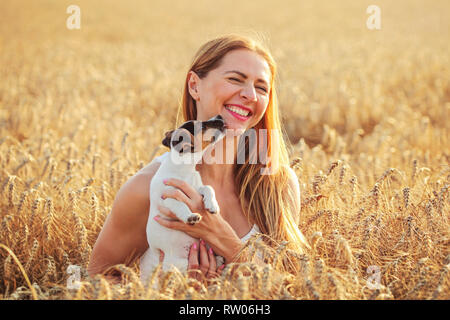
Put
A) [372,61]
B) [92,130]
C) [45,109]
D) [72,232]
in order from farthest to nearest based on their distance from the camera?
[372,61] → [45,109] → [92,130] → [72,232]

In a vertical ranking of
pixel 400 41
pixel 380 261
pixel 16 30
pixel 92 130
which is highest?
pixel 16 30

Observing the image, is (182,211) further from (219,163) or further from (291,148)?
(291,148)

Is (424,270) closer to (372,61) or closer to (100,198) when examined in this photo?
(100,198)

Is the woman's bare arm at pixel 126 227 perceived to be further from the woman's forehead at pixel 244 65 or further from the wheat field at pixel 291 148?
the woman's forehead at pixel 244 65

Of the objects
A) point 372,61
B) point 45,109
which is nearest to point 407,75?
point 372,61

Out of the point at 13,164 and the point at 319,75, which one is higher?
the point at 319,75

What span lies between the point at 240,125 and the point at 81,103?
5128 millimetres

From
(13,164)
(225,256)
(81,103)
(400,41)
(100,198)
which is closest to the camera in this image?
(225,256)

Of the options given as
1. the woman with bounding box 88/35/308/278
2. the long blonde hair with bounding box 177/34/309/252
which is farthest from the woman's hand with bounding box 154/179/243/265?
the long blonde hair with bounding box 177/34/309/252

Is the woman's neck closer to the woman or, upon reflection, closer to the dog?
the woman

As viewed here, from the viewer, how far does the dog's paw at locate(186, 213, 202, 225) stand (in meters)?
2.15

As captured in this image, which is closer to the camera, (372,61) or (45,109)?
(45,109)

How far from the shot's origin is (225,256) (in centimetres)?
248

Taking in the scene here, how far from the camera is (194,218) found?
7.09 feet
